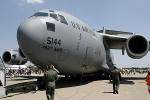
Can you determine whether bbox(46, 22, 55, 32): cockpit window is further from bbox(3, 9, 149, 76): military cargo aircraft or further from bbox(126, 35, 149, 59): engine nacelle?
bbox(126, 35, 149, 59): engine nacelle

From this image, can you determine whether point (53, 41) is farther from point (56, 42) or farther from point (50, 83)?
point (50, 83)

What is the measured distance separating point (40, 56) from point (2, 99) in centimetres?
233

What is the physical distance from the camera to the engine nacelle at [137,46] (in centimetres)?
1291

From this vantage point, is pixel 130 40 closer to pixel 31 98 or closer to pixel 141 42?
pixel 141 42

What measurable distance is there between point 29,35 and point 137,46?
9.10 metres

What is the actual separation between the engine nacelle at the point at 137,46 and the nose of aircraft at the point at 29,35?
7039 mm

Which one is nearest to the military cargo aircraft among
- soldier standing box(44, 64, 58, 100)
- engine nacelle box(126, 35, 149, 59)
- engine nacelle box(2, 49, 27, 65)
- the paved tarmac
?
engine nacelle box(126, 35, 149, 59)

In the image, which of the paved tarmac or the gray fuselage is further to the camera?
the gray fuselage

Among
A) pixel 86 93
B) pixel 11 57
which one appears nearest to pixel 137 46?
pixel 86 93

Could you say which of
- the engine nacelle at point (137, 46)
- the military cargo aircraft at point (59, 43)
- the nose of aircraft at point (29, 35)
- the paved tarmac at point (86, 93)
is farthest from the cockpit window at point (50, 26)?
the engine nacelle at point (137, 46)

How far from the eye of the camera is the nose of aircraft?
311 inches

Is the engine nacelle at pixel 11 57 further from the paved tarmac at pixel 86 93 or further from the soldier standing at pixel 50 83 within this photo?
the soldier standing at pixel 50 83

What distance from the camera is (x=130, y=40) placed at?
1327 cm

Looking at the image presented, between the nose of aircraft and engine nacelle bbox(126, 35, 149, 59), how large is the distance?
7039mm
